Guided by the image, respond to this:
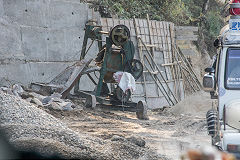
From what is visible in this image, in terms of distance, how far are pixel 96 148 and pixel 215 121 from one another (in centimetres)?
195

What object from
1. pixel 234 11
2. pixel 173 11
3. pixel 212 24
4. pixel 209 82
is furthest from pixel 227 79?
pixel 212 24

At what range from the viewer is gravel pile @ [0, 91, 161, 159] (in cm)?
776

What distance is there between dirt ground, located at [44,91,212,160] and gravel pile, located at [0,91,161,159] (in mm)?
893

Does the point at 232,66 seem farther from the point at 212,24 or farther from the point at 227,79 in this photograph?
the point at 212,24

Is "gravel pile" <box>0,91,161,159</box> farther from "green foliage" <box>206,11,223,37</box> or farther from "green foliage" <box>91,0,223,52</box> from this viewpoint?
"green foliage" <box>206,11,223,37</box>

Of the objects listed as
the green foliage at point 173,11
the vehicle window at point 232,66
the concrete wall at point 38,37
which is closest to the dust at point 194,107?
the concrete wall at point 38,37

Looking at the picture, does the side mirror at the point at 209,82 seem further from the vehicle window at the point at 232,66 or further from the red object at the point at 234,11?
the red object at the point at 234,11

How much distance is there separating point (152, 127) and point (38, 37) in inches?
205

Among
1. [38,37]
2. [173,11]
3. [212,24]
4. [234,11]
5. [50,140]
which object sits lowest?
[212,24]

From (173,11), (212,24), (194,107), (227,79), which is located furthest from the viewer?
(212,24)

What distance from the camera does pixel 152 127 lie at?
13109mm

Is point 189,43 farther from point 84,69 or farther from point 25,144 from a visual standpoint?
point 25,144

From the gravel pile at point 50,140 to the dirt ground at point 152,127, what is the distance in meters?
0.89

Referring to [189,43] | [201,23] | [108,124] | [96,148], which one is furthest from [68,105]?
[201,23]
